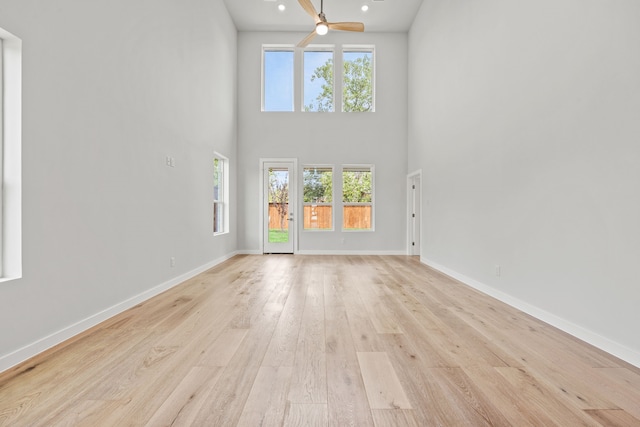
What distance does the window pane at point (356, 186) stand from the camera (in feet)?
24.3

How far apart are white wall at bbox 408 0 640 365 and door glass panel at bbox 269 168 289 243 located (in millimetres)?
3685

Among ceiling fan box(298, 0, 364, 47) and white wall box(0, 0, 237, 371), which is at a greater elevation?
ceiling fan box(298, 0, 364, 47)

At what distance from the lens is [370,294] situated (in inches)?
144

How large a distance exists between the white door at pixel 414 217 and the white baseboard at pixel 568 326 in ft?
9.99

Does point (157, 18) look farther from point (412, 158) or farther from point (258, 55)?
point (412, 158)

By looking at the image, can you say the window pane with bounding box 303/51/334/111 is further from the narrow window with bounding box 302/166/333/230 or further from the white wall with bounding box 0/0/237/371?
the white wall with bounding box 0/0/237/371

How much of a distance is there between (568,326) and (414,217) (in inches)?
185

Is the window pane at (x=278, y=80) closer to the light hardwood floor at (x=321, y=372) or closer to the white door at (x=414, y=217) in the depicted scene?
the white door at (x=414, y=217)

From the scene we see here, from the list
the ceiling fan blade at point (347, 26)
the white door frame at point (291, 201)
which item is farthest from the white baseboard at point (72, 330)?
the ceiling fan blade at point (347, 26)

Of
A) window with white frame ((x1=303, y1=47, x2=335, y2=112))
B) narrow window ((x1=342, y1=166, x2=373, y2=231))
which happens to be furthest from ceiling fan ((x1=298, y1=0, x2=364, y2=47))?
narrow window ((x1=342, y1=166, x2=373, y2=231))

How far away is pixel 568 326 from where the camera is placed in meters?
2.52

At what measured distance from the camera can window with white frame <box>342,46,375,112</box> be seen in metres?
7.42

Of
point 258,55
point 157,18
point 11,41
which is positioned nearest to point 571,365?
point 11,41

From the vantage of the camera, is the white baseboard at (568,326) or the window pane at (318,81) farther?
the window pane at (318,81)
